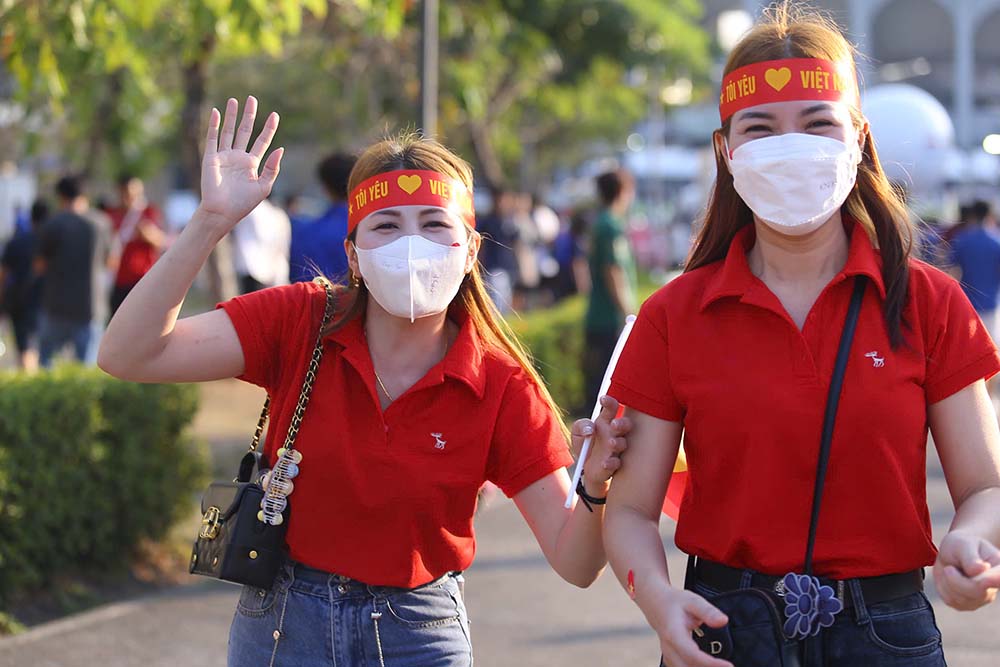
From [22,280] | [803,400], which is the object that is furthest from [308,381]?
[22,280]

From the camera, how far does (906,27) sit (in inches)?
2520

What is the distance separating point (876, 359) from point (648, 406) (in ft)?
1.33

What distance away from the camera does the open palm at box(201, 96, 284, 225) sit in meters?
2.87

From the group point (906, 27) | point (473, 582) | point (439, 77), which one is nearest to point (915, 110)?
point (439, 77)

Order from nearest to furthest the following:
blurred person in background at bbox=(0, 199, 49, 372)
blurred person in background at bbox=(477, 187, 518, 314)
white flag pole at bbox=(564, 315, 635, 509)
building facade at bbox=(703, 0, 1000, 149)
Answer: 1. white flag pole at bbox=(564, 315, 635, 509)
2. blurred person in background at bbox=(0, 199, 49, 372)
3. blurred person in background at bbox=(477, 187, 518, 314)
4. building facade at bbox=(703, 0, 1000, 149)

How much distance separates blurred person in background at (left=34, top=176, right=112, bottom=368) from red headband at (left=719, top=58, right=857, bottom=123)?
8.99 metres

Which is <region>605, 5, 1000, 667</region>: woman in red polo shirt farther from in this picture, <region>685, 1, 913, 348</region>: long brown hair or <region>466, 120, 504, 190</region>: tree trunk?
<region>466, 120, 504, 190</region>: tree trunk

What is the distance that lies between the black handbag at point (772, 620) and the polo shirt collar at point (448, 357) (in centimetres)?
81

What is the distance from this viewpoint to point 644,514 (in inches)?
102

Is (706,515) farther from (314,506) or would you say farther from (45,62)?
(45,62)

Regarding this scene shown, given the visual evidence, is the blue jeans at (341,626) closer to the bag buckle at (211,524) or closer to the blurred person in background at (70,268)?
the bag buckle at (211,524)

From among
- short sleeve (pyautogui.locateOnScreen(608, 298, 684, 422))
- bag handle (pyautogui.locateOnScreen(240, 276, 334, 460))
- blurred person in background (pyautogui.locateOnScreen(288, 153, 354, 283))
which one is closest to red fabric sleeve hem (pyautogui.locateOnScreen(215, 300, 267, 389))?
bag handle (pyautogui.locateOnScreen(240, 276, 334, 460))

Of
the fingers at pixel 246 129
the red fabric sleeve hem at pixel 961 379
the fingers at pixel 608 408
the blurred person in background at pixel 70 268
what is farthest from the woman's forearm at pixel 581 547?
the blurred person in background at pixel 70 268

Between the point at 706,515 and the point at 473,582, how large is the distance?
4.59 meters
